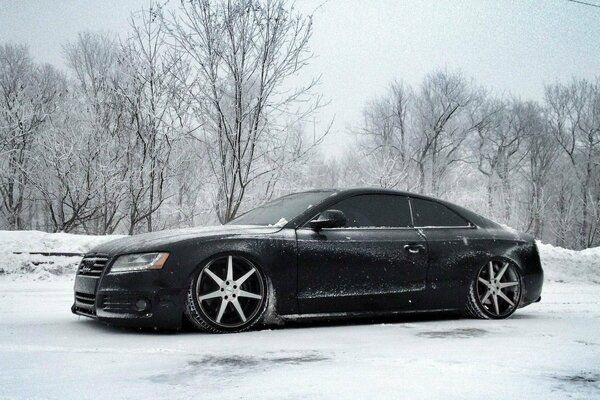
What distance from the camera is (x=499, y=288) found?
715cm

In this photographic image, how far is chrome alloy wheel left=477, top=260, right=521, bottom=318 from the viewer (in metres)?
7.07

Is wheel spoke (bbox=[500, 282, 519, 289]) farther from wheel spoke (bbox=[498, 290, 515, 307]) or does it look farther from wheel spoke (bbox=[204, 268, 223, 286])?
wheel spoke (bbox=[204, 268, 223, 286])

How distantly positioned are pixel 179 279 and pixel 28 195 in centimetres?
3715

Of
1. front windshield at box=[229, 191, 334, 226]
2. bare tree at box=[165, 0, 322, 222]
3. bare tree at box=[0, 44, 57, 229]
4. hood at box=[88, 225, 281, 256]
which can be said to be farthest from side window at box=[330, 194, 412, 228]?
bare tree at box=[0, 44, 57, 229]

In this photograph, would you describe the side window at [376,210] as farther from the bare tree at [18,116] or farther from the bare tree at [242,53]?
the bare tree at [18,116]

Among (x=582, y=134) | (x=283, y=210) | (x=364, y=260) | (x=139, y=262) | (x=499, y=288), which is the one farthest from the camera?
(x=582, y=134)

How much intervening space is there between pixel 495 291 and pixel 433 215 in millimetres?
1001

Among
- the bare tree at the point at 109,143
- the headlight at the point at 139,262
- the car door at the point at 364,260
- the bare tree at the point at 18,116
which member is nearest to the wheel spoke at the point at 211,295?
the headlight at the point at 139,262

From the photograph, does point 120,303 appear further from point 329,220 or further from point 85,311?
point 329,220

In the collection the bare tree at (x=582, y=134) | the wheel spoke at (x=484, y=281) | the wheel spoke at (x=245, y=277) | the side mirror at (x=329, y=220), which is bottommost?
the wheel spoke at (x=484, y=281)

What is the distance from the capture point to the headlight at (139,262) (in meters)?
5.56

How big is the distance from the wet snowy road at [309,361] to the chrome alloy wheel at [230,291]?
0.63ft

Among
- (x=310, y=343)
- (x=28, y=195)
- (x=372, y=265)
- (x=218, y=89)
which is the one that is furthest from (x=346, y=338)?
(x=28, y=195)

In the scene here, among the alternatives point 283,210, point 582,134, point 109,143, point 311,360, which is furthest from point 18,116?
point 582,134
